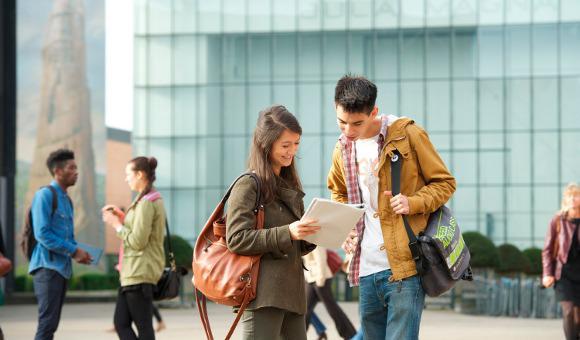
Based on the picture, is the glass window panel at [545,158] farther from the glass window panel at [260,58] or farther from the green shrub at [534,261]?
the green shrub at [534,261]

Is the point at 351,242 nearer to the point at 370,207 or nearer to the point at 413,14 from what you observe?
the point at 370,207

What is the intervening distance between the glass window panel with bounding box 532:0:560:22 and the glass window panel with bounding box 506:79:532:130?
250 centimetres

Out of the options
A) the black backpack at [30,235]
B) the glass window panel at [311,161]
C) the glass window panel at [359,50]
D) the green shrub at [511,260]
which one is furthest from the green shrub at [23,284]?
the black backpack at [30,235]

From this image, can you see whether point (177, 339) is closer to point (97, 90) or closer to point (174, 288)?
point (174, 288)

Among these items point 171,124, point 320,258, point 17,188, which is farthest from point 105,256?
point 320,258

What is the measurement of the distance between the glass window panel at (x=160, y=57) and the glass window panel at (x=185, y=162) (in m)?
2.54

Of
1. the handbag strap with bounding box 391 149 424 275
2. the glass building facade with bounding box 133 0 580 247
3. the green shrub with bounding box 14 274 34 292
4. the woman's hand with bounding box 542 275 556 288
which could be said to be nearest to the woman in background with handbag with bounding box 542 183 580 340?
the woman's hand with bounding box 542 275 556 288

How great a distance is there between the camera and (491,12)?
4862 centimetres

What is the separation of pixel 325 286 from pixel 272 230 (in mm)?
7938

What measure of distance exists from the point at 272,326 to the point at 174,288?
14.0 feet

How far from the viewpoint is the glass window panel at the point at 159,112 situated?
164 ft

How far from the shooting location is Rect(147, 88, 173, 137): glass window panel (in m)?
49.9

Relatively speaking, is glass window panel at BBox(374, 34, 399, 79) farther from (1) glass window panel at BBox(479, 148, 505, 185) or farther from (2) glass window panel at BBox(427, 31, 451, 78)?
(1) glass window panel at BBox(479, 148, 505, 185)

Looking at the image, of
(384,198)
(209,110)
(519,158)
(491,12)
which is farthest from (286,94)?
(384,198)
